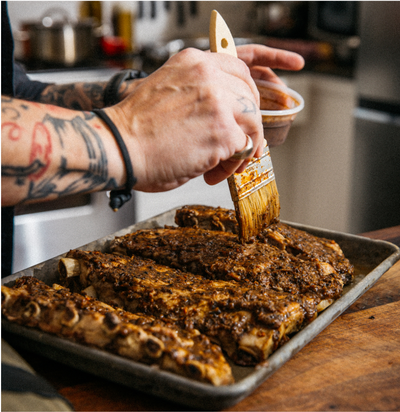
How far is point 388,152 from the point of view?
345 cm

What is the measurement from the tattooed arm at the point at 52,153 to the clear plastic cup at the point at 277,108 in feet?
1.74

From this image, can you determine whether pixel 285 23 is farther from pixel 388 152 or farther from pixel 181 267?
pixel 181 267

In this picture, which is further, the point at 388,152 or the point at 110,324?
the point at 388,152

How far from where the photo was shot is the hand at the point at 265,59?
1.60 meters

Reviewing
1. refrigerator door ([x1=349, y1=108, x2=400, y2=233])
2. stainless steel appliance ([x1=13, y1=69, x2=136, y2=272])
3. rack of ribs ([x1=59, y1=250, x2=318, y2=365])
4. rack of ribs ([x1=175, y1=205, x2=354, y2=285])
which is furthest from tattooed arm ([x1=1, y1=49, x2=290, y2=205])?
refrigerator door ([x1=349, y1=108, x2=400, y2=233])

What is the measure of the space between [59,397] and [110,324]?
152mm

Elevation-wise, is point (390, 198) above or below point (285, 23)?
below

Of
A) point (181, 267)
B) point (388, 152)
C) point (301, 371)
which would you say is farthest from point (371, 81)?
point (301, 371)

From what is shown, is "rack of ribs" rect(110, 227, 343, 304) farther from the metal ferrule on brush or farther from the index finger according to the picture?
the index finger

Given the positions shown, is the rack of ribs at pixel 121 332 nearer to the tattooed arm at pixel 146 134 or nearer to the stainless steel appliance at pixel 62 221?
the tattooed arm at pixel 146 134

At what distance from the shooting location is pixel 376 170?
11.6ft

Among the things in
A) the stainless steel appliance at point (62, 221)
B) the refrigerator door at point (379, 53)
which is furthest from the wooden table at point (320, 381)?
the refrigerator door at point (379, 53)

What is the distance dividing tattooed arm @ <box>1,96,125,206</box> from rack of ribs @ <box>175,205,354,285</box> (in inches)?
22.3

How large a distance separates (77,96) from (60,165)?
92 centimetres
